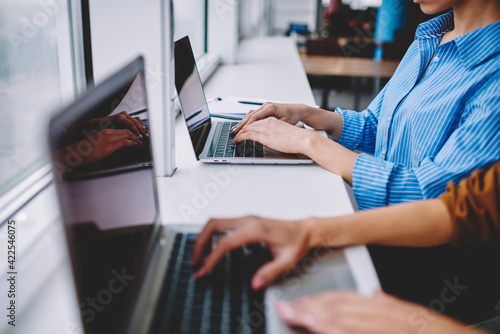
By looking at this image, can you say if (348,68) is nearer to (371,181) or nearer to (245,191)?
(371,181)

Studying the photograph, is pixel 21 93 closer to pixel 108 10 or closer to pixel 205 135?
pixel 108 10

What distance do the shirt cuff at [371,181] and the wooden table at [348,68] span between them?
7.77ft

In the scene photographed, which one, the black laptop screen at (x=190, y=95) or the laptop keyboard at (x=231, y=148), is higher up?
the black laptop screen at (x=190, y=95)

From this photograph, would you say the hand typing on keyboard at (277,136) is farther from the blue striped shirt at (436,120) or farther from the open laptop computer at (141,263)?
the open laptop computer at (141,263)

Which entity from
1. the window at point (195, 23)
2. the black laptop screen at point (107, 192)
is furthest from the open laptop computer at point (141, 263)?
the window at point (195, 23)

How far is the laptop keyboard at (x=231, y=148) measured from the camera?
3.86 feet

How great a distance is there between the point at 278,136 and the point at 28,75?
613mm

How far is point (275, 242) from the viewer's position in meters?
0.69

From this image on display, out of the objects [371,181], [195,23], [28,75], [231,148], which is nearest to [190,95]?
[231,148]

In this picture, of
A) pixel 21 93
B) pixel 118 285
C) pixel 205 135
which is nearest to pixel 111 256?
pixel 118 285

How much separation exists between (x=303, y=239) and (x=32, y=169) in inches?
23.5

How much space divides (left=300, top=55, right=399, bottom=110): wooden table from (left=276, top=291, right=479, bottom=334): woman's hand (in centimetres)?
289

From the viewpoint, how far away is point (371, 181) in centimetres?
104

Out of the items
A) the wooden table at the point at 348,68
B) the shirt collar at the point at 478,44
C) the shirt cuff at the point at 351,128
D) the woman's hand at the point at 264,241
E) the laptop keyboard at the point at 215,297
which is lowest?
the wooden table at the point at 348,68
